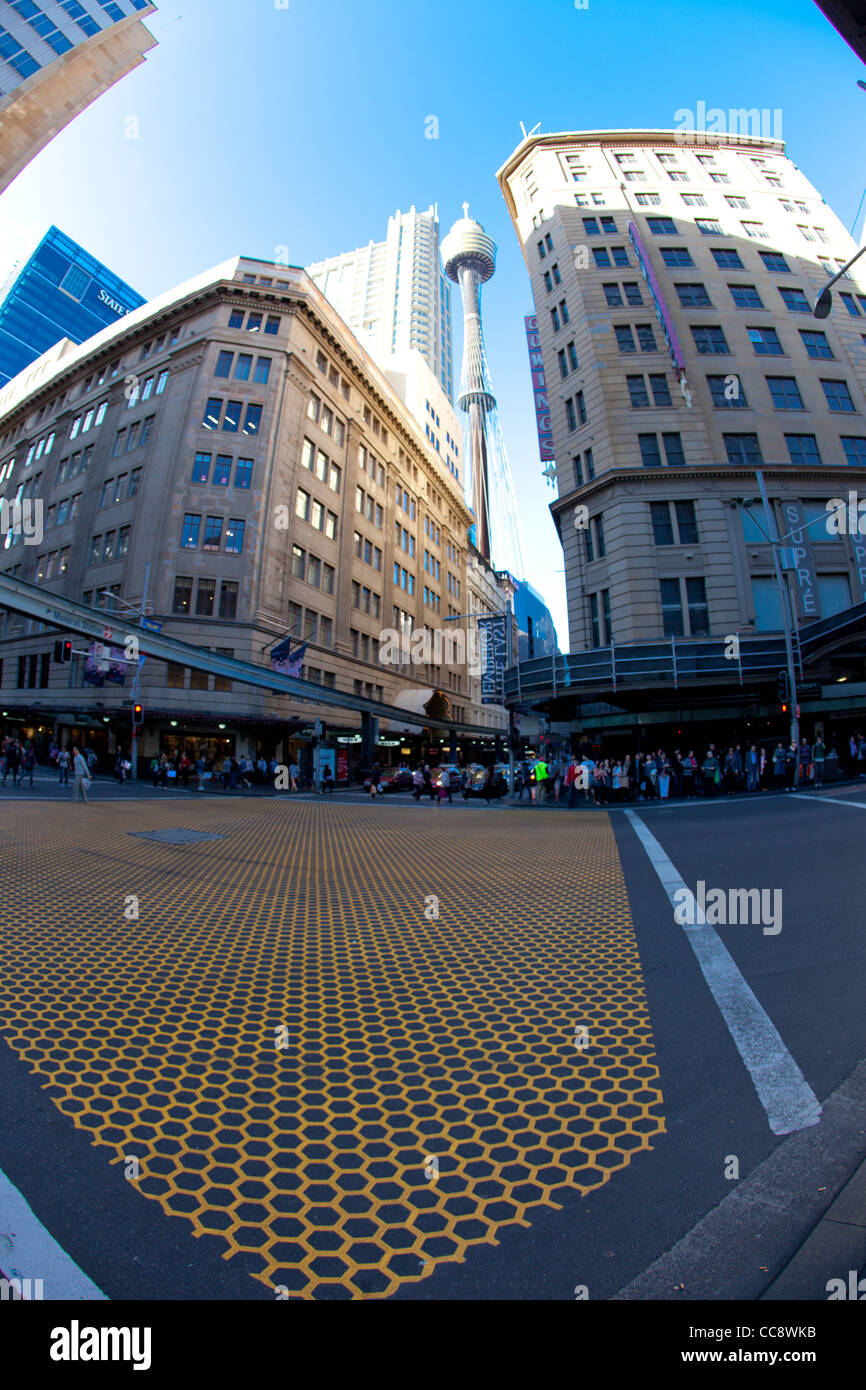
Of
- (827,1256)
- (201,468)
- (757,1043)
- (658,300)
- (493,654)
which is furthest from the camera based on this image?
(201,468)

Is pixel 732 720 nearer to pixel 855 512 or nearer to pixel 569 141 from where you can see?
pixel 855 512

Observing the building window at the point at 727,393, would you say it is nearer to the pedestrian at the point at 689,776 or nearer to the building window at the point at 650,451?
the building window at the point at 650,451

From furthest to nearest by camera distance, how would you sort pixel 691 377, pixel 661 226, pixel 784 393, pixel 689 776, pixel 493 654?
pixel 493 654, pixel 661 226, pixel 784 393, pixel 691 377, pixel 689 776

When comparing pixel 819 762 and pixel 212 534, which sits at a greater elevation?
pixel 212 534

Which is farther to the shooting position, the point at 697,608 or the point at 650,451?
the point at 650,451

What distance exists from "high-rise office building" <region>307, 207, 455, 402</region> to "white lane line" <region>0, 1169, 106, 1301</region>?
15820 cm

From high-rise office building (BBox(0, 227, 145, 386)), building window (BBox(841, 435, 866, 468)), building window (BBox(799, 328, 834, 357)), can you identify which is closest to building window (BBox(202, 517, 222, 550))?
building window (BBox(799, 328, 834, 357))

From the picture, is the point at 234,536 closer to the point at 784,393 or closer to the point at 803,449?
the point at 784,393

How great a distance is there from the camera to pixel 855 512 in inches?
1216

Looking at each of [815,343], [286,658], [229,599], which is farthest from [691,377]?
[229,599]

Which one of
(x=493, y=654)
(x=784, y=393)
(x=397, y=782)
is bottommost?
(x=397, y=782)

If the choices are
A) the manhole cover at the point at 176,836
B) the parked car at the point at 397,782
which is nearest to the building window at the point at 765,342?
the parked car at the point at 397,782

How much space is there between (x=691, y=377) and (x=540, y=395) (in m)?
9.61

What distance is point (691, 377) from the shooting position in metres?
32.5
